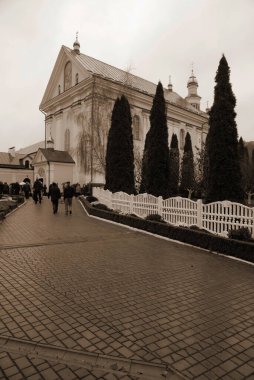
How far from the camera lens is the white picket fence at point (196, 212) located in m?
8.52

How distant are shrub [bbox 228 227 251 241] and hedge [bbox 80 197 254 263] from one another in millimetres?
266

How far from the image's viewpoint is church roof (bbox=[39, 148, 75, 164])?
36594mm

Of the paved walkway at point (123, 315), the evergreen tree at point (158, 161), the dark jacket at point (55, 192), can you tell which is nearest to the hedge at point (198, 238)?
the paved walkway at point (123, 315)

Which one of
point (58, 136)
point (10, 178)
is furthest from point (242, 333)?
point (10, 178)

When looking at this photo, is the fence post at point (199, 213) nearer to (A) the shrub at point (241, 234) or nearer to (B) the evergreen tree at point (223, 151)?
(A) the shrub at point (241, 234)

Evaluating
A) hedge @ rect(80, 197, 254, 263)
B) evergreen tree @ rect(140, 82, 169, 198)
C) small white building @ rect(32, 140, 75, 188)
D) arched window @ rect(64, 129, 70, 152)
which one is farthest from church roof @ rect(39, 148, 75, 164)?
hedge @ rect(80, 197, 254, 263)

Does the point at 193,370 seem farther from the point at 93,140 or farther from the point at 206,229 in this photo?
the point at 93,140

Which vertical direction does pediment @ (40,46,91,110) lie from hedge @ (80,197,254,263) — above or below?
above

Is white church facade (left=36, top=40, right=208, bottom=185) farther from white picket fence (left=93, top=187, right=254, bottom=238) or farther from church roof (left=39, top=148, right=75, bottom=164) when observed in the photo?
white picket fence (left=93, top=187, right=254, bottom=238)

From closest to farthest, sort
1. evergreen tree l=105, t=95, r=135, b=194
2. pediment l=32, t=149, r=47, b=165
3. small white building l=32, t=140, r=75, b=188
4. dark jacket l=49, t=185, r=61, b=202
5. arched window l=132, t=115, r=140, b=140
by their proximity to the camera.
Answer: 1. dark jacket l=49, t=185, r=61, b=202
2. evergreen tree l=105, t=95, r=135, b=194
3. small white building l=32, t=140, r=75, b=188
4. pediment l=32, t=149, r=47, b=165
5. arched window l=132, t=115, r=140, b=140

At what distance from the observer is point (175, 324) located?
3994 mm

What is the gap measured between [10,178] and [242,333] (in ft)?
164

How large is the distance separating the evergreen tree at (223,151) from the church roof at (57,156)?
89.4 ft

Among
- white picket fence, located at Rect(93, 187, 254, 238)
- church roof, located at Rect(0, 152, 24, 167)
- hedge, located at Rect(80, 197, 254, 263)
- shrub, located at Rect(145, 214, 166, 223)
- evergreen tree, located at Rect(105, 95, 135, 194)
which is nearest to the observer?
hedge, located at Rect(80, 197, 254, 263)
